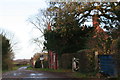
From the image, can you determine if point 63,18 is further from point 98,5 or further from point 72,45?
point 72,45

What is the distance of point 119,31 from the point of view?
1198 centimetres

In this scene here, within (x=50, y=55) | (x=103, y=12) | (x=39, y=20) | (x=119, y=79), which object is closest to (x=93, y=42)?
(x=103, y=12)

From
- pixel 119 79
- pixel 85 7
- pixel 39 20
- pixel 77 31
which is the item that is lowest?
pixel 119 79

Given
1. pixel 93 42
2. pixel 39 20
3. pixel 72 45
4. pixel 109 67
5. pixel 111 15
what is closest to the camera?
pixel 109 67

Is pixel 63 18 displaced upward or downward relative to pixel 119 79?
upward

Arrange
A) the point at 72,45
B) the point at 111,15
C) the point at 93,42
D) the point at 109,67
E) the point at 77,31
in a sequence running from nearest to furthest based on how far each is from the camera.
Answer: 1. the point at 109,67
2. the point at 93,42
3. the point at 111,15
4. the point at 77,31
5. the point at 72,45

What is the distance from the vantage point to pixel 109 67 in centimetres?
1118

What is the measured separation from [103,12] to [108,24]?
1103 mm

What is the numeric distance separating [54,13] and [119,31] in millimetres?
6679

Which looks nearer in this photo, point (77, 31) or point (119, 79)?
point (119, 79)

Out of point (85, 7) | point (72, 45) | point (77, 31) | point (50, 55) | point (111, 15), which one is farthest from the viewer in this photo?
point (50, 55)

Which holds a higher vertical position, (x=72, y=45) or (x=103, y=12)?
(x=103, y=12)

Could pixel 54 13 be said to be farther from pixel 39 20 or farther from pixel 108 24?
pixel 39 20

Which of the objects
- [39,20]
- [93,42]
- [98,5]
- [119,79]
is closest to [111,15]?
[98,5]
